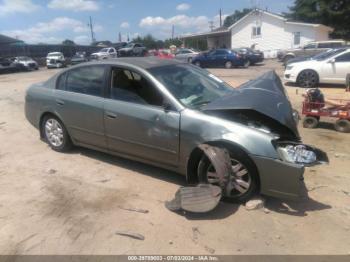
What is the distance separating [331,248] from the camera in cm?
362

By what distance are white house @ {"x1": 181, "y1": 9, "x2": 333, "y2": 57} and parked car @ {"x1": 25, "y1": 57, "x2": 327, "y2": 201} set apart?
3993 cm

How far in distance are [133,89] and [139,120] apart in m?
0.54

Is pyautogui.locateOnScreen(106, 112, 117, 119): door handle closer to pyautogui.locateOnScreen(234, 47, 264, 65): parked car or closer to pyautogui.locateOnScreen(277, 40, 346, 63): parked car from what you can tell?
pyautogui.locateOnScreen(234, 47, 264, 65): parked car

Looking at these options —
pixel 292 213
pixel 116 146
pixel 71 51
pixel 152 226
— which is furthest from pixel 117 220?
pixel 71 51

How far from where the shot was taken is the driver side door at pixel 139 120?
4.75 metres

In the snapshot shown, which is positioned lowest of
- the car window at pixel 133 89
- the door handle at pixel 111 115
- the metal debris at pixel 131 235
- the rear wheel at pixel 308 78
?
the metal debris at pixel 131 235

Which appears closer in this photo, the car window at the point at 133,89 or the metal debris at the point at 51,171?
the car window at the point at 133,89

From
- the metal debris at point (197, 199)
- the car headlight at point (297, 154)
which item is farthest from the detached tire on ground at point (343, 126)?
the metal debris at point (197, 199)

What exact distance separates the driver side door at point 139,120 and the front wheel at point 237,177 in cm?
42

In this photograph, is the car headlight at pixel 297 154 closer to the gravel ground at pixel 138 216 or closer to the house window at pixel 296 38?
the gravel ground at pixel 138 216

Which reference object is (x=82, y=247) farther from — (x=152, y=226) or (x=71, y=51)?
(x=71, y=51)

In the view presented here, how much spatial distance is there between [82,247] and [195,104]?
2176mm

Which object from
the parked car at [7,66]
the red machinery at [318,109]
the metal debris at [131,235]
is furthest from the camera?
the parked car at [7,66]

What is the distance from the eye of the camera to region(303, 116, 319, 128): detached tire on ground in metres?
8.11
